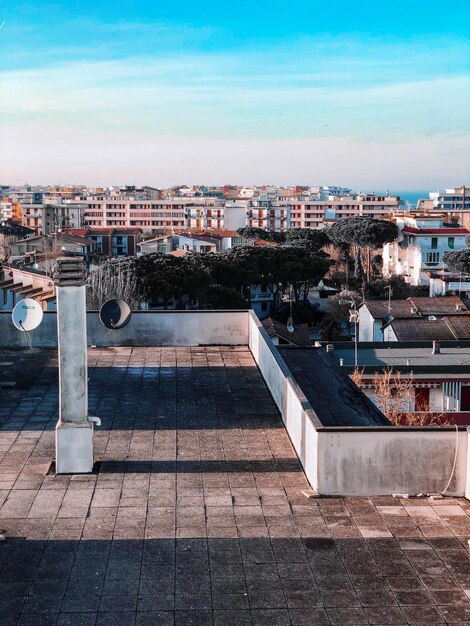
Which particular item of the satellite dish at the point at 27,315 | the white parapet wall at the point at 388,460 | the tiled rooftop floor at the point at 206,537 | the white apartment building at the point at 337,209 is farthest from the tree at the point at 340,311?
the white apartment building at the point at 337,209

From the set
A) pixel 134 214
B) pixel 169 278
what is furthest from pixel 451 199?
pixel 169 278

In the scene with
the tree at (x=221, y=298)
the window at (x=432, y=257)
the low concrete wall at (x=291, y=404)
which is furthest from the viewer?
the window at (x=432, y=257)

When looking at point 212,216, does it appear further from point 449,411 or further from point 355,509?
point 355,509

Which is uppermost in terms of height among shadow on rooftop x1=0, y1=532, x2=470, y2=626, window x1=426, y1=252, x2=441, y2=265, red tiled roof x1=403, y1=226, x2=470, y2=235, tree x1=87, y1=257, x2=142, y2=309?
red tiled roof x1=403, y1=226, x2=470, y2=235

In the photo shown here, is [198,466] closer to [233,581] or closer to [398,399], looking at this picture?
[233,581]

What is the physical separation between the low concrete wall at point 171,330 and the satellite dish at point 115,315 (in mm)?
900

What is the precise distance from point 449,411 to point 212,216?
306 ft

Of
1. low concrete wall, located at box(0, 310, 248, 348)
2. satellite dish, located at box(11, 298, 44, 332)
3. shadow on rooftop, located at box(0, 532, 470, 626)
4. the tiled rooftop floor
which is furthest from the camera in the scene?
low concrete wall, located at box(0, 310, 248, 348)

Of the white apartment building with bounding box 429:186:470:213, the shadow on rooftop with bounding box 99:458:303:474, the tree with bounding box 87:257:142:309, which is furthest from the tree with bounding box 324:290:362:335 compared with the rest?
the white apartment building with bounding box 429:186:470:213

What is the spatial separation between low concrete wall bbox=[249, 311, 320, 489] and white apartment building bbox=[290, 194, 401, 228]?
110343 mm

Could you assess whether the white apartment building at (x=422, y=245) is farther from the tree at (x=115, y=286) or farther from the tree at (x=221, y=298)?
the tree at (x=115, y=286)

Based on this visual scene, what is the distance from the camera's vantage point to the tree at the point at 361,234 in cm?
7056

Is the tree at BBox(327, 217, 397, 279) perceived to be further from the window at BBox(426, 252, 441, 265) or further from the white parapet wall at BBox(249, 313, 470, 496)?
the white parapet wall at BBox(249, 313, 470, 496)

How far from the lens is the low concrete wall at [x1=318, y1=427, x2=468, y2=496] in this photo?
8625 millimetres
